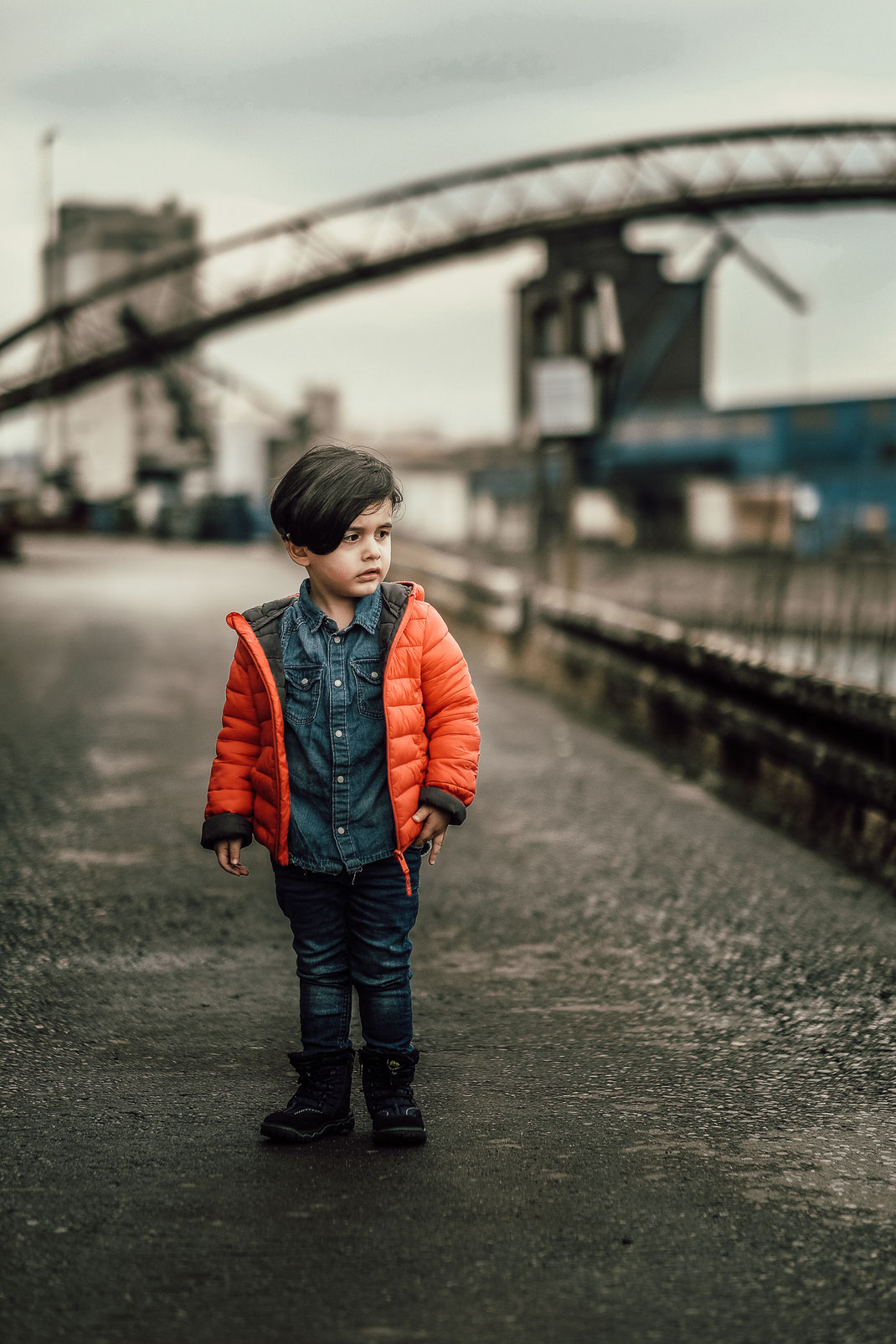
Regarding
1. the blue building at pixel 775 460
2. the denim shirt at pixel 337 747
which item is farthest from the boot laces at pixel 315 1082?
the blue building at pixel 775 460

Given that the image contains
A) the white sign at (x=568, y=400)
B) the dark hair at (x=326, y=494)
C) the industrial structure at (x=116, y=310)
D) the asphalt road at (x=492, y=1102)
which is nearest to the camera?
the asphalt road at (x=492, y=1102)

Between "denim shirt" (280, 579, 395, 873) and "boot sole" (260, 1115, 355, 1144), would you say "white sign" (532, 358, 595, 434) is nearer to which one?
"denim shirt" (280, 579, 395, 873)

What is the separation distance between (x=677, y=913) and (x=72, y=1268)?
3.11 meters

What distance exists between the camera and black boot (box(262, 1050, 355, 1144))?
340 centimetres

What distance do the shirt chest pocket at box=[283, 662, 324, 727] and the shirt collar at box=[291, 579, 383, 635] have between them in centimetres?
10

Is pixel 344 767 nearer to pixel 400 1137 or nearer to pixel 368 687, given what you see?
pixel 368 687

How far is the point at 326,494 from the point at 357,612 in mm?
278

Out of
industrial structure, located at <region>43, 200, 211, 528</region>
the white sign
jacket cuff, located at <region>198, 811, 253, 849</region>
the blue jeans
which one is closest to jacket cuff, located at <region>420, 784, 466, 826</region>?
the blue jeans

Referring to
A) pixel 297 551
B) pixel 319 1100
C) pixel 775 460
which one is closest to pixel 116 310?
pixel 775 460

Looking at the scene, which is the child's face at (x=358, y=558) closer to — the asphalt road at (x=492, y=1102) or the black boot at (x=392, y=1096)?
the black boot at (x=392, y=1096)

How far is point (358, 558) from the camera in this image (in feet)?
11.1

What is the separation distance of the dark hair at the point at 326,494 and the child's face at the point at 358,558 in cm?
2

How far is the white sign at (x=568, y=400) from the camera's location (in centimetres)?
1405

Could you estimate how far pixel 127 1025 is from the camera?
4191mm
